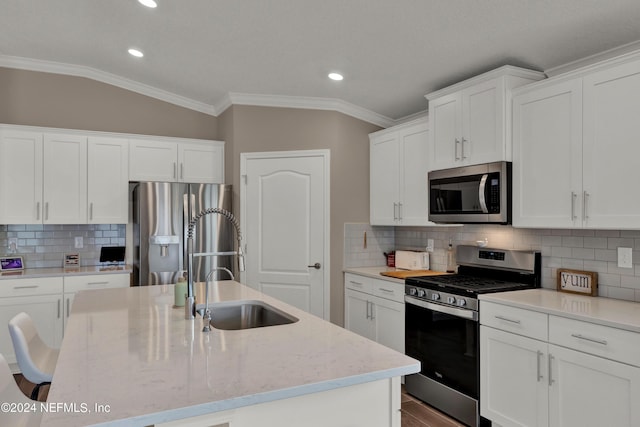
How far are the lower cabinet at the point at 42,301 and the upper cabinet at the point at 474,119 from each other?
3.25 m

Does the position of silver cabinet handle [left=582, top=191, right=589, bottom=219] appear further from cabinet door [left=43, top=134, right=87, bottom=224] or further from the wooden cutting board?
cabinet door [left=43, top=134, right=87, bottom=224]

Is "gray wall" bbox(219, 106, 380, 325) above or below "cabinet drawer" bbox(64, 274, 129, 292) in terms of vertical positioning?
above

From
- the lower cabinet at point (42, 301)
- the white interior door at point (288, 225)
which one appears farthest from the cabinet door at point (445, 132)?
the lower cabinet at point (42, 301)

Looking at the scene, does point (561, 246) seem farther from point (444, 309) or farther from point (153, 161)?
point (153, 161)

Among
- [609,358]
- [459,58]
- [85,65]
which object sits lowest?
[609,358]

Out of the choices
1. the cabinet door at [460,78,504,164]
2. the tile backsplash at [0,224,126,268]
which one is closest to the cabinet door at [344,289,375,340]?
the cabinet door at [460,78,504,164]

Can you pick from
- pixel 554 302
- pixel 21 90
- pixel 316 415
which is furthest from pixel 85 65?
pixel 554 302

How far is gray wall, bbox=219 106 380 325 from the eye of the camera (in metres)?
4.29

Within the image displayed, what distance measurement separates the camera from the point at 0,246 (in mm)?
4105

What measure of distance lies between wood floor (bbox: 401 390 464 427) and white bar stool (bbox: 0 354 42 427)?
2168 mm

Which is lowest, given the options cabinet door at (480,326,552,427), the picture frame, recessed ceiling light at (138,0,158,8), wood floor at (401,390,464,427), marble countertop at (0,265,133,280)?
wood floor at (401,390,464,427)

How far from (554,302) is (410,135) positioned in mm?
1915

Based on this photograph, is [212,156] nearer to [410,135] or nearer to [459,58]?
[410,135]

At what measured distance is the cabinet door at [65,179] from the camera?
13.1 ft
